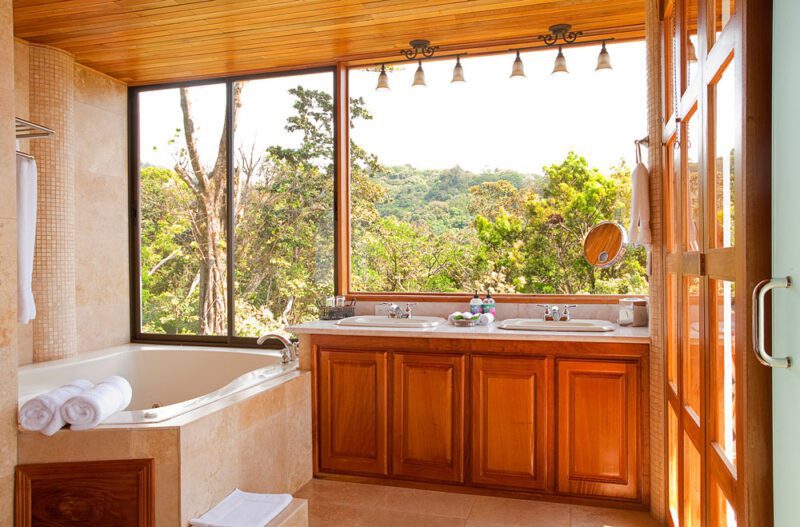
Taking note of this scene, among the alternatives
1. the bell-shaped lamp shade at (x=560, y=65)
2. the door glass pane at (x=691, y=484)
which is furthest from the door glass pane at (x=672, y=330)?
the bell-shaped lamp shade at (x=560, y=65)

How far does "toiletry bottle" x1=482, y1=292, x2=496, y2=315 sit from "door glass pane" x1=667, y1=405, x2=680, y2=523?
1200 mm

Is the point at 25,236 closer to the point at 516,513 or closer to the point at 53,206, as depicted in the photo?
the point at 53,206

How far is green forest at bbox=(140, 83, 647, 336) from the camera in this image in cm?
429

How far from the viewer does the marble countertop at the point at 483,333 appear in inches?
112

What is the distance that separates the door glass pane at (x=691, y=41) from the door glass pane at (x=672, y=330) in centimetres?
76

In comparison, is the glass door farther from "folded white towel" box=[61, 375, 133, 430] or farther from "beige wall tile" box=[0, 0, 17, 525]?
"beige wall tile" box=[0, 0, 17, 525]

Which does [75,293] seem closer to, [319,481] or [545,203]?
[319,481]

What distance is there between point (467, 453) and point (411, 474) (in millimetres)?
340

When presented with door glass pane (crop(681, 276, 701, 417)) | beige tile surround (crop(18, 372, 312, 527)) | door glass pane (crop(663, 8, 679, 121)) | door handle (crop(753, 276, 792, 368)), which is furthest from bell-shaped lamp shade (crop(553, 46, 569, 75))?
door handle (crop(753, 276, 792, 368))

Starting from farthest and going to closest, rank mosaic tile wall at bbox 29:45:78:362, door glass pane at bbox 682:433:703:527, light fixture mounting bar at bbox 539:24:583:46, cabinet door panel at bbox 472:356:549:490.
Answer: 1. mosaic tile wall at bbox 29:45:78:362
2. light fixture mounting bar at bbox 539:24:583:46
3. cabinet door panel at bbox 472:356:549:490
4. door glass pane at bbox 682:433:703:527

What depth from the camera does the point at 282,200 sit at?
435cm

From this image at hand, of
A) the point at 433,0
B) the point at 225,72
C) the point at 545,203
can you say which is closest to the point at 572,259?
the point at 545,203

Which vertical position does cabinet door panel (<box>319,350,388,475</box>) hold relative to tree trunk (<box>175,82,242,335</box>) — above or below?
below

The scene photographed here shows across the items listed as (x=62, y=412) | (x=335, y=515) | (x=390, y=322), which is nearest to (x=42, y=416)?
(x=62, y=412)
